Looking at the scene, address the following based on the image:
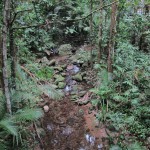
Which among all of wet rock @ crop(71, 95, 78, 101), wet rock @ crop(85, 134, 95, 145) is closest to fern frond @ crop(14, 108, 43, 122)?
wet rock @ crop(85, 134, 95, 145)

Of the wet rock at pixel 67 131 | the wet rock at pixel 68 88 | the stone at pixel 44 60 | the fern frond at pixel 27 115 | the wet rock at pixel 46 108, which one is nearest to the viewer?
the fern frond at pixel 27 115

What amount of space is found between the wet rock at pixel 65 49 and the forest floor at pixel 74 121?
2.25m

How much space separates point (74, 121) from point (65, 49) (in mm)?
5752

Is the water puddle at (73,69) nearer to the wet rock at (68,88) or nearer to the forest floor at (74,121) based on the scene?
the forest floor at (74,121)

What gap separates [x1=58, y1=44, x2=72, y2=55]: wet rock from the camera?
12516 millimetres

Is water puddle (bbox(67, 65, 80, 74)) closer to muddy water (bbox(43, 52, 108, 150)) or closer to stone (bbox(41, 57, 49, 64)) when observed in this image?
stone (bbox(41, 57, 49, 64))

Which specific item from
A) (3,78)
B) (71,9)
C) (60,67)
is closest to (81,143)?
(3,78)

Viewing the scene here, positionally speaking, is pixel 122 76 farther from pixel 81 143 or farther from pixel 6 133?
pixel 6 133

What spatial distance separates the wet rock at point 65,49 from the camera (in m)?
12.5

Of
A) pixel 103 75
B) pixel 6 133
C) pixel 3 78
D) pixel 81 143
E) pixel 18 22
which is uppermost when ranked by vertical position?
pixel 18 22

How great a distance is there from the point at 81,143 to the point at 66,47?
694 centimetres

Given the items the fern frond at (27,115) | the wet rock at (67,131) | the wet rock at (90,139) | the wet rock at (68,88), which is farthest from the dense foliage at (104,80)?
the wet rock at (68,88)

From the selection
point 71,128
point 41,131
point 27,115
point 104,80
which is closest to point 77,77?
point 104,80

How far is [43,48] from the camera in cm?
1223
